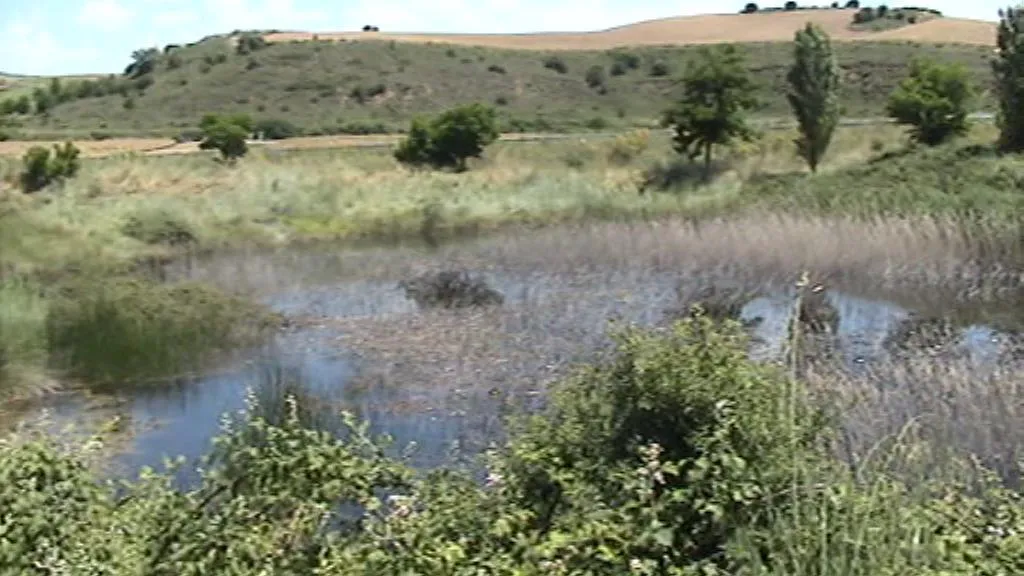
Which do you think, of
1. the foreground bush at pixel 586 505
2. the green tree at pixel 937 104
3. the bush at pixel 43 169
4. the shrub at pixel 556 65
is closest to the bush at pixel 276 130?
the bush at pixel 43 169

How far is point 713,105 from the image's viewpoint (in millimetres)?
33625

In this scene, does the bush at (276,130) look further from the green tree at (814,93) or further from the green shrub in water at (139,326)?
the green shrub in water at (139,326)

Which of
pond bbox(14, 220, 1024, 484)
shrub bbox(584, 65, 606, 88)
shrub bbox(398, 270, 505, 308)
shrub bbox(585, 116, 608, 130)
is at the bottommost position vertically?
shrub bbox(398, 270, 505, 308)

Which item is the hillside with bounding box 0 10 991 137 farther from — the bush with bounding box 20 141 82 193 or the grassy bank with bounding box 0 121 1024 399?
the bush with bounding box 20 141 82 193

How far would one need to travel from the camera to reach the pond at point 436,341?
1299 centimetres

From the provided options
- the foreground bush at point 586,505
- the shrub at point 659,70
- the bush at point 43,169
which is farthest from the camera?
the shrub at point 659,70

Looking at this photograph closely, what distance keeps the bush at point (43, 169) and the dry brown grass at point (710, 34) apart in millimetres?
47304

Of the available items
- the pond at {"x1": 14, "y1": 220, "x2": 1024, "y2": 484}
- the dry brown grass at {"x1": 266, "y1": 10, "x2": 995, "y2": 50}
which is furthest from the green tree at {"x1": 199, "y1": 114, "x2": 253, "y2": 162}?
the dry brown grass at {"x1": 266, "y1": 10, "x2": 995, "y2": 50}

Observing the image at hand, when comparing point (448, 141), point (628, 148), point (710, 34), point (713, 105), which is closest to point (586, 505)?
point (713, 105)

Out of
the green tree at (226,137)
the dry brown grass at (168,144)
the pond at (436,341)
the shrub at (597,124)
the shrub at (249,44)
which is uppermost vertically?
the shrub at (249,44)

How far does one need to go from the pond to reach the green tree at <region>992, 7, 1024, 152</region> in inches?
492

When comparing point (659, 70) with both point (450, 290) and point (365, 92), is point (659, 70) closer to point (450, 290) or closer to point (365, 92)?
point (365, 92)

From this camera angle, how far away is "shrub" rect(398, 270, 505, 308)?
66.9 feet

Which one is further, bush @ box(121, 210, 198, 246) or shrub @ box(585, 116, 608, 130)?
shrub @ box(585, 116, 608, 130)
